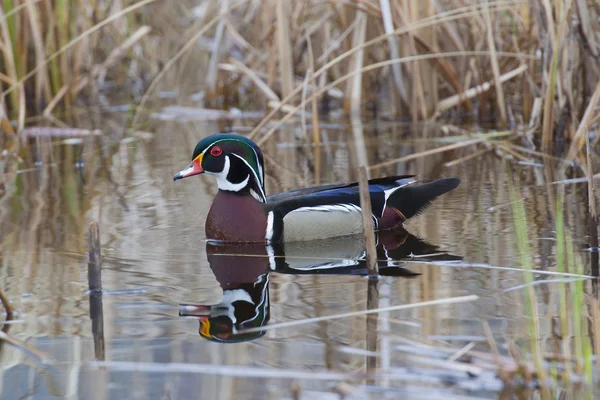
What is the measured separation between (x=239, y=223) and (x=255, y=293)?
3.65 ft

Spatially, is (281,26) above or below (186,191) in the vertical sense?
above

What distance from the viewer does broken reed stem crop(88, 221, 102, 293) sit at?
3.94 metres

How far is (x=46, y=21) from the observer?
9594mm

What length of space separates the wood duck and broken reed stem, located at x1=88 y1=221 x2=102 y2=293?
128 centimetres

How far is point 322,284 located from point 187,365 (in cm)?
127

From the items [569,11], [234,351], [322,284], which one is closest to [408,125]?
[569,11]

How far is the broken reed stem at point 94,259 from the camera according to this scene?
3943 millimetres

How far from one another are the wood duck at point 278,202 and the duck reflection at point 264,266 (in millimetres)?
63

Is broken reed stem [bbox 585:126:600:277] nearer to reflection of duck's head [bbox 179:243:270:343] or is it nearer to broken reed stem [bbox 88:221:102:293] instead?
reflection of duck's head [bbox 179:243:270:343]

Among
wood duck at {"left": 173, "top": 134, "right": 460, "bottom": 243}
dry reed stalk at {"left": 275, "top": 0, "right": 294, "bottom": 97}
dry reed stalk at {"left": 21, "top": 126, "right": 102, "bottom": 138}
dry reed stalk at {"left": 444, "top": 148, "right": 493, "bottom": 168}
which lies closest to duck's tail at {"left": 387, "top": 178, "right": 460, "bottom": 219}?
wood duck at {"left": 173, "top": 134, "right": 460, "bottom": 243}

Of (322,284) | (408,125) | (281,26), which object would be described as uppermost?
(281,26)

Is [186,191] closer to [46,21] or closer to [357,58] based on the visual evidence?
[357,58]

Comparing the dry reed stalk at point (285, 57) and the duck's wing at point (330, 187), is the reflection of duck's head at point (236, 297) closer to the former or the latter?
the duck's wing at point (330, 187)

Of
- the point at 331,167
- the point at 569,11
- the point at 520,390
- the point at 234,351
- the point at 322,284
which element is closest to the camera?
the point at 520,390
